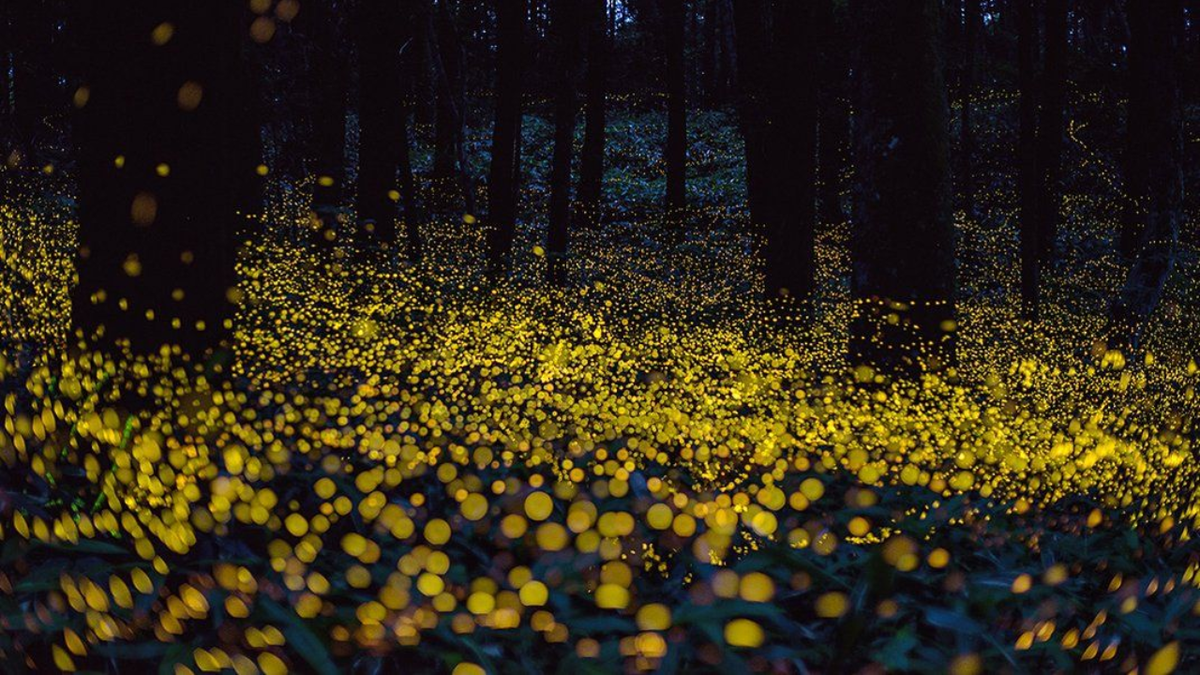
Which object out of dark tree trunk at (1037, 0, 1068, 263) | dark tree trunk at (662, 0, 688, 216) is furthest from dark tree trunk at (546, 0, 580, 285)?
dark tree trunk at (1037, 0, 1068, 263)

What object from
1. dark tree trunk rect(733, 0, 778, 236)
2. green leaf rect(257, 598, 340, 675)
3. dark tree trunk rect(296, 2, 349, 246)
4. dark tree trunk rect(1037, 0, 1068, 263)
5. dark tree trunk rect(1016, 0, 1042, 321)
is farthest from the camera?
dark tree trunk rect(733, 0, 778, 236)

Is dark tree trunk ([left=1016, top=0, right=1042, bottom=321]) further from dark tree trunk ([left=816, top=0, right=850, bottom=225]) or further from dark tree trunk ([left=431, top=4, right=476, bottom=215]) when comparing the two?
dark tree trunk ([left=431, top=4, right=476, bottom=215])

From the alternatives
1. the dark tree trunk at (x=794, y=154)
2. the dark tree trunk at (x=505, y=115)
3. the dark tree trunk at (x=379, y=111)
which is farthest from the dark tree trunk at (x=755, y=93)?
the dark tree trunk at (x=379, y=111)

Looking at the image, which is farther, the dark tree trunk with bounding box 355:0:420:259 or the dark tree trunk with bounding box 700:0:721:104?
the dark tree trunk with bounding box 700:0:721:104

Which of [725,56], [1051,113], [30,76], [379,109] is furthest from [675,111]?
[725,56]

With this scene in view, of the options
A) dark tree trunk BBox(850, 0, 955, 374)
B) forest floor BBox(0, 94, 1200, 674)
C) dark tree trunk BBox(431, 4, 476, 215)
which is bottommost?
forest floor BBox(0, 94, 1200, 674)

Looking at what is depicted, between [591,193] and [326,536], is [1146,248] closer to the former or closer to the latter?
[326,536]

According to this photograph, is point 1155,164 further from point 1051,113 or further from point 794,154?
point 1051,113
